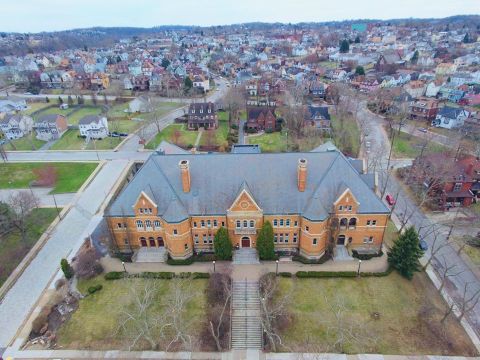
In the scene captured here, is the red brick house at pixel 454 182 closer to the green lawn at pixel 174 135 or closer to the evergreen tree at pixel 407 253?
the evergreen tree at pixel 407 253

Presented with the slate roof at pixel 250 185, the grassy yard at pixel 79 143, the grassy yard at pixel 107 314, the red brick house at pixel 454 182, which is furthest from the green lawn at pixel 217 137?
the grassy yard at pixel 107 314

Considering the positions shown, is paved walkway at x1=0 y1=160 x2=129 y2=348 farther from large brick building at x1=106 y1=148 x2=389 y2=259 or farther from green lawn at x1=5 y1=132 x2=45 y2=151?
green lawn at x1=5 y1=132 x2=45 y2=151

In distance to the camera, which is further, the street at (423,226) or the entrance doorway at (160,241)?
the entrance doorway at (160,241)

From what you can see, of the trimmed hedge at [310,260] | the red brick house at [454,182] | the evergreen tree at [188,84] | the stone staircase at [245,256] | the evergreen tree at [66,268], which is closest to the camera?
the evergreen tree at [66,268]

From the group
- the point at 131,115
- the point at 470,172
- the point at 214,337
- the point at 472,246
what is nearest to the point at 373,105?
the point at 470,172

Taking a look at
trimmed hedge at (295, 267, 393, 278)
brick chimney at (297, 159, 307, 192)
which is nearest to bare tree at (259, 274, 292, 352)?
trimmed hedge at (295, 267, 393, 278)

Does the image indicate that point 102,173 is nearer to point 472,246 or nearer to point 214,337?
point 214,337

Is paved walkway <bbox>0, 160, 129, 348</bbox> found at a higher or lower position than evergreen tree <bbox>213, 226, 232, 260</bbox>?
lower
